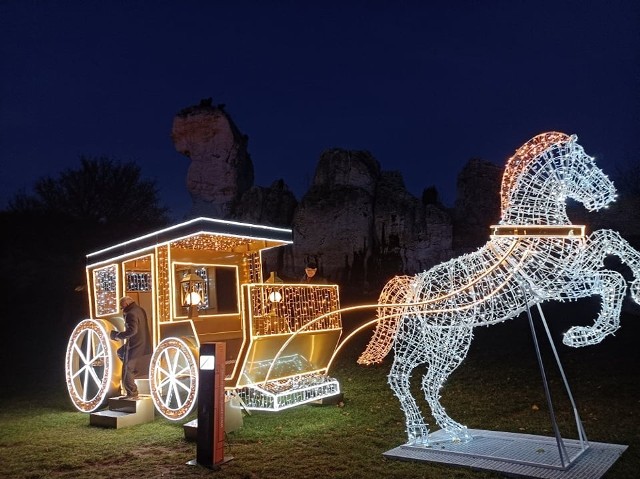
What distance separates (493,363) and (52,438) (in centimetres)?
885

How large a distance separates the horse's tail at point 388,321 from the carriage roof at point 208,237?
2896 millimetres

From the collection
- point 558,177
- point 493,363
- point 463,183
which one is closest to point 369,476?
point 558,177

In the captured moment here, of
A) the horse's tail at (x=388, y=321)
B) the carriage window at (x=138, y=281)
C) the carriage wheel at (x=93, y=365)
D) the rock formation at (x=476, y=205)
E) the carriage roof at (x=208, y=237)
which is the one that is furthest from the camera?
the rock formation at (x=476, y=205)

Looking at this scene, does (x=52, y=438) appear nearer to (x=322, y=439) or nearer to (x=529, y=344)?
(x=322, y=439)

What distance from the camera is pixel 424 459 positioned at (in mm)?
6109

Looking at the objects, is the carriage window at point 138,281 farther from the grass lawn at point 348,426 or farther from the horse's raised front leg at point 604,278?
the horse's raised front leg at point 604,278

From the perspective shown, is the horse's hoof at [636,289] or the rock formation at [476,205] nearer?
the horse's hoof at [636,289]

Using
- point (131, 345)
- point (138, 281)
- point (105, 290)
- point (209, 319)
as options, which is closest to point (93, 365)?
point (131, 345)

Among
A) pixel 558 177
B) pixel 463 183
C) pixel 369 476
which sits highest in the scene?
pixel 463 183

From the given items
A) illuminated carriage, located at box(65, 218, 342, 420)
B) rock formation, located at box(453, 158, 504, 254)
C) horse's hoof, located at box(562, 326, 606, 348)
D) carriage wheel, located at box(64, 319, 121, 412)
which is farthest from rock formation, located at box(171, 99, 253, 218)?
horse's hoof, located at box(562, 326, 606, 348)

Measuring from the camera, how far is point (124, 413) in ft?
29.6

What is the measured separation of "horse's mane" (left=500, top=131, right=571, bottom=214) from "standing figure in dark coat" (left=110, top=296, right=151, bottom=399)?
5986 millimetres

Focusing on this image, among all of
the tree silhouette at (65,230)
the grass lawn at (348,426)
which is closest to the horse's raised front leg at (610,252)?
the grass lawn at (348,426)

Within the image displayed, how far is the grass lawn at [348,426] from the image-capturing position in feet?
21.1
